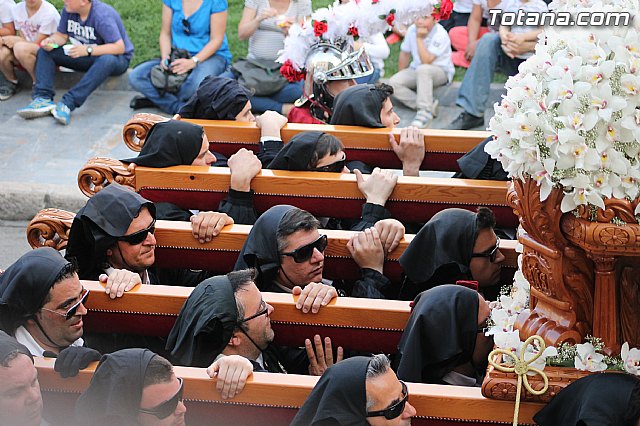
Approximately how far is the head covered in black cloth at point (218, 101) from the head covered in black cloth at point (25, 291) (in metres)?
2.52

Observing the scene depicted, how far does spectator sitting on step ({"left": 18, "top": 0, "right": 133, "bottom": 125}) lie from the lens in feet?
31.8

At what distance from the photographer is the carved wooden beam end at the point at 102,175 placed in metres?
5.53

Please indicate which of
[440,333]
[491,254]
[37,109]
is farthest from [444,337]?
[37,109]

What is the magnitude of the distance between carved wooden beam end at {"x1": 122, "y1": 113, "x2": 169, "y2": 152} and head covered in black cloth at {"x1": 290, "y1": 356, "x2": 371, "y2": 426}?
9.13 feet

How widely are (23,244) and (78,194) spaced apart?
2.05ft

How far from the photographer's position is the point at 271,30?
9523mm

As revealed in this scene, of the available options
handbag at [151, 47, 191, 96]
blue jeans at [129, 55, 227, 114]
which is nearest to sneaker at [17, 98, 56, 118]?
blue jeans at [129, 55, 227, 114]

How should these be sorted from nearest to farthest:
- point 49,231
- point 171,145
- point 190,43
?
point 49,231 < point 171,145 < point 190,43

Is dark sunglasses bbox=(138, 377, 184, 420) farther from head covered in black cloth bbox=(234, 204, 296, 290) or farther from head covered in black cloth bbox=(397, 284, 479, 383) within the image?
head covered in black cloth bbox=(234, 204, 296, 290)

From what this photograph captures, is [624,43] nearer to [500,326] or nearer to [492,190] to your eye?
[500,326]

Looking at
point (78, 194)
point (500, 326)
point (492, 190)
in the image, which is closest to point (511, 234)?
point (492, 190)

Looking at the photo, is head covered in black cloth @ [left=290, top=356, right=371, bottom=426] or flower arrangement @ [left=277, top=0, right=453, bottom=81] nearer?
head covered in black cloth @ [left=290, top=356, right=371, bottom=426]

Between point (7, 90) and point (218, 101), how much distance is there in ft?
15.0

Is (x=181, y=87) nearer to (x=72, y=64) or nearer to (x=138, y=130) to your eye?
(x=72, y=64)
